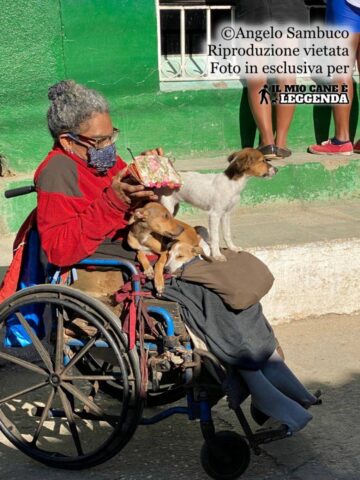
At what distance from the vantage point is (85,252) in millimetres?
2955

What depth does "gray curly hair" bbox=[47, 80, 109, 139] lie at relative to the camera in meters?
3.14

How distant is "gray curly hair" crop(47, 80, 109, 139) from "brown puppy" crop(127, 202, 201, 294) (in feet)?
1.51

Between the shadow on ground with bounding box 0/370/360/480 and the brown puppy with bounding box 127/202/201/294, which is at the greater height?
the brown puppy with bounding box 127/202/201/294

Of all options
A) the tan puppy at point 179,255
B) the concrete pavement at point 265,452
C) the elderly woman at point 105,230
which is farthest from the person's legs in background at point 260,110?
the tan puppy at point 179,255

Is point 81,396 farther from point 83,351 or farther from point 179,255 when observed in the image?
point 179,255

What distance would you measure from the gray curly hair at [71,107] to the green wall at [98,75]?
3.09 meters

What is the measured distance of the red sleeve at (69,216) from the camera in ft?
9.59

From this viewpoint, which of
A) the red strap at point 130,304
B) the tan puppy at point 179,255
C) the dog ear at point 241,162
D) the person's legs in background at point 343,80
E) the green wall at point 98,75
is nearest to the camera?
the red strap at point 130,304

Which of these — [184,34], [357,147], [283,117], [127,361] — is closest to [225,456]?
[127,361]

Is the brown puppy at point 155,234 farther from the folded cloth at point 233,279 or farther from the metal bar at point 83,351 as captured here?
the metal bar at point 83,351

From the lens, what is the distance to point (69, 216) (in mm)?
3012

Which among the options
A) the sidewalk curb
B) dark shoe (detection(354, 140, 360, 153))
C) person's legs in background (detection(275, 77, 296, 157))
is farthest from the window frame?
the sidewalk curb

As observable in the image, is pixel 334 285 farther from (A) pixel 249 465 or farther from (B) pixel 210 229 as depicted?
(A) pixel 249 465

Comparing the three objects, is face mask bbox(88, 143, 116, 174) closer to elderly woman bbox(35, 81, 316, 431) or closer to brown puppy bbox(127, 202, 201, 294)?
elderly woman bbox(35, 81, 316, 431)
